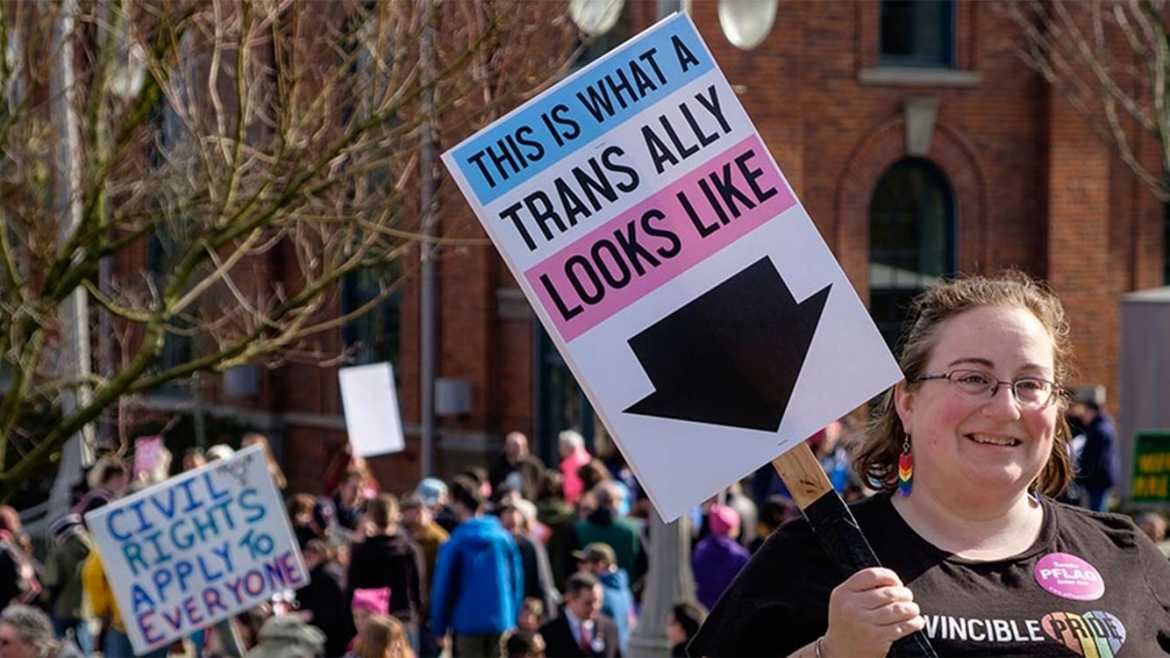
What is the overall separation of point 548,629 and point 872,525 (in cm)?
786

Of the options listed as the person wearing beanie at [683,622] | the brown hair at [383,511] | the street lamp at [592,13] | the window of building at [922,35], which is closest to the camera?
the person wearing beanie at [683,622]

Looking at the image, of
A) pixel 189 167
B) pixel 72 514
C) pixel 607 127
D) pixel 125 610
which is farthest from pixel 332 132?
pixel 607 127

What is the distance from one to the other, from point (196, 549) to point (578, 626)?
86.2 inches

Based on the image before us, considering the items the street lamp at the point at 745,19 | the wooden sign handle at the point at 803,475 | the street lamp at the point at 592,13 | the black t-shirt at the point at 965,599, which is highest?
the street lamp at the point at 745,19

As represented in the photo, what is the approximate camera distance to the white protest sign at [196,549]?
10383mm

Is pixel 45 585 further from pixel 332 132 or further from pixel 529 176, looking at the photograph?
pixel 529 176

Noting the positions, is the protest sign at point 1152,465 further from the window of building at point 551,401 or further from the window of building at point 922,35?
the window of building at point 551,401

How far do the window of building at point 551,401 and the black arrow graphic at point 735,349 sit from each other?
2012cm

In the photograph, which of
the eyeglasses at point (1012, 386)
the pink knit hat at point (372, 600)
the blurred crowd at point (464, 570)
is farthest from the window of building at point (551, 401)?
the eyeglasses at point (1012, 386)

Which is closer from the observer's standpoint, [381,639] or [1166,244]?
[381,639]

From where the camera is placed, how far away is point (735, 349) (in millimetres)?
3691

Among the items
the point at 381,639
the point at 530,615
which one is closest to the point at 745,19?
the point at 530,615

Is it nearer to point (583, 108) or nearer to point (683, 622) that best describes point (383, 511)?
point (683, 622)

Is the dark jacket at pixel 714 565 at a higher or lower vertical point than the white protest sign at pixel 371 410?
lower
